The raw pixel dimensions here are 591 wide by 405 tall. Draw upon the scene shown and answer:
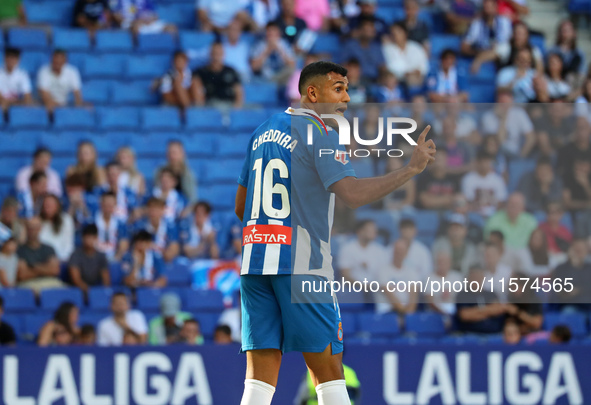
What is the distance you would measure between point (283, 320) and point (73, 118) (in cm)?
700

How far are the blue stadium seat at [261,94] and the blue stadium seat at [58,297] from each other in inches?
140

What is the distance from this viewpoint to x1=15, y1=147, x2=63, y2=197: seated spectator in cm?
949

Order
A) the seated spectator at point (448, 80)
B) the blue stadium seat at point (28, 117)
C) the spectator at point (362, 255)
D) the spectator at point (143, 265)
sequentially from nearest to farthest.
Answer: the spectator at point (362, 255)
the spectator at point (143, 265)
the blue stadium seat at point (28, 117)
the seated spectator at point (448, 80)

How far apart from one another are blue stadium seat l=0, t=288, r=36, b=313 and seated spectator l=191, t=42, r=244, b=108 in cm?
334

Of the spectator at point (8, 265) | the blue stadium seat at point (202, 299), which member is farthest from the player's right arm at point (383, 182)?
the spectator at point (8, 265)

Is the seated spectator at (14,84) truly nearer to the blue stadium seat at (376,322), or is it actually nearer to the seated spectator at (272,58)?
the seated spectator at (272,58)

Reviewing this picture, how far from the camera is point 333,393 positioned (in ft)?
13.1

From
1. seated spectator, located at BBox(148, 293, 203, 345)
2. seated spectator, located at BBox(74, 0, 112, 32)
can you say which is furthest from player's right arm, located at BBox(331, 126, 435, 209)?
seated spectator, located at BBox(74, 0, 112, 32)

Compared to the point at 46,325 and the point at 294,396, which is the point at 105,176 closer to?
the point at 46,325

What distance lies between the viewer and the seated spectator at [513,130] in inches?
342

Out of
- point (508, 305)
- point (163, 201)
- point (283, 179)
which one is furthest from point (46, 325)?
point (283, 179)

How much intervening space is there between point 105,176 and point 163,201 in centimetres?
74

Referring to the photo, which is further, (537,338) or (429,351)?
(537,338)

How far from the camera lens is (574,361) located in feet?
24.3
